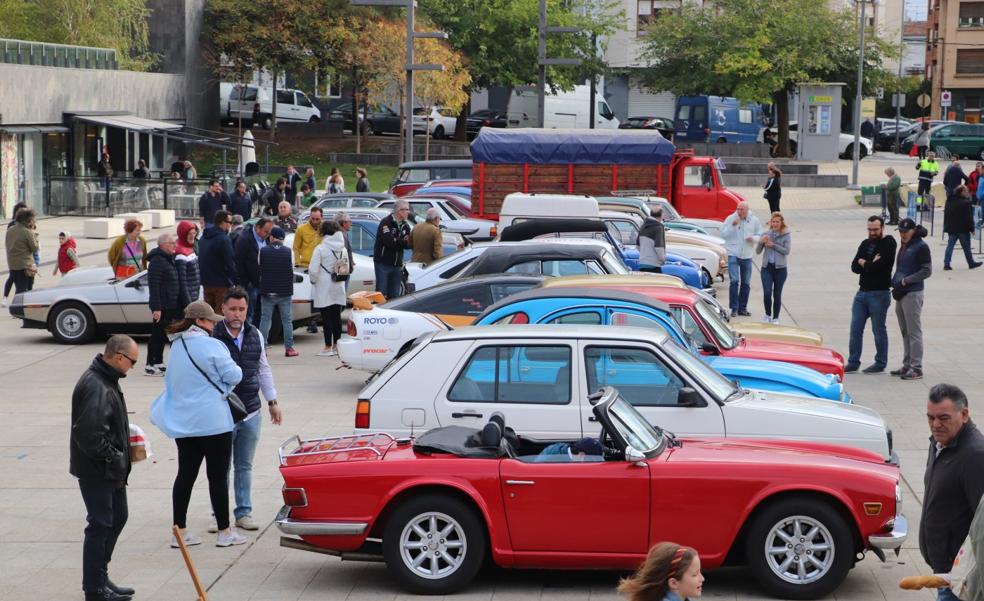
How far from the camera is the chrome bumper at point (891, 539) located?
24.7 ft

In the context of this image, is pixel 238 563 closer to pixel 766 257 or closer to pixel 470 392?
pixel 470 392

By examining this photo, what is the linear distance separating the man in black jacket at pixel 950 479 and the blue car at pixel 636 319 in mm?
4674

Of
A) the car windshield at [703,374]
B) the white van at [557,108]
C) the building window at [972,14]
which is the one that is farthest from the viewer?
the building window at [972,14]

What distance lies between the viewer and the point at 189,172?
39.8 meters

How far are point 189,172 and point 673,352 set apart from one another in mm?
32808

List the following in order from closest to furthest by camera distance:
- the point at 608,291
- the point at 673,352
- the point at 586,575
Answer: the point at 586,575 → the point at 673,352 → the point at 608,291

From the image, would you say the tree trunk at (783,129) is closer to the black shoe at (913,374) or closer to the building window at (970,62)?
the building window at (970,62)

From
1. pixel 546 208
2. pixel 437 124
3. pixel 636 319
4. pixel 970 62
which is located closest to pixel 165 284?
pixel 636 319

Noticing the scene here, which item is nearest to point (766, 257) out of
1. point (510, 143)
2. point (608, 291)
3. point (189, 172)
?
point (608, 291)

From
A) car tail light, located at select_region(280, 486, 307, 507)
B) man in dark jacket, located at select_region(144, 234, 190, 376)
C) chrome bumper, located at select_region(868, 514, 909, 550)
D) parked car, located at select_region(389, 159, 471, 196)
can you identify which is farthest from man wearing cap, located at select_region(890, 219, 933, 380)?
parked car, located at select_region(389, 159, 471, 196)

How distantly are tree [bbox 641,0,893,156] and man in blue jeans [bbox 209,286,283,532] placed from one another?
147ft

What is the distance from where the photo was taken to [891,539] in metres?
7.54

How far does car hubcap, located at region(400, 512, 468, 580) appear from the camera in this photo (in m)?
7.77

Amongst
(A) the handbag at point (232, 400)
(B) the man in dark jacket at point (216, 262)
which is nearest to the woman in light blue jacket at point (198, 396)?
(A) the handbag at point (232, 400)
